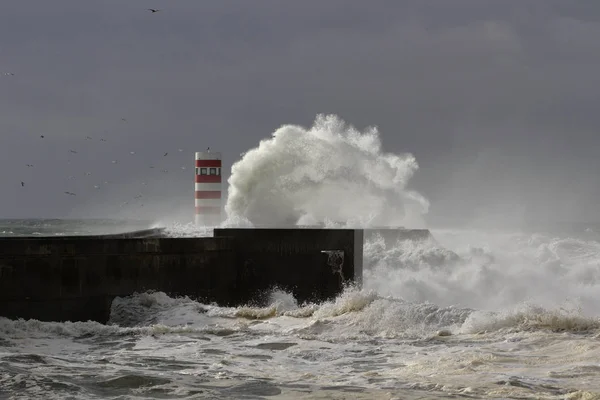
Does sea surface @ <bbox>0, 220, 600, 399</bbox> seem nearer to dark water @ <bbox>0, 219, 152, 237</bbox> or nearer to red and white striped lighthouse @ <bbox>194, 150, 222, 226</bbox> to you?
red and white striped lighthouse @ <bbox>194, 150, 222, 226</bbox>

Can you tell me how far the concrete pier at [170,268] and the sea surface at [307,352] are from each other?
21cm

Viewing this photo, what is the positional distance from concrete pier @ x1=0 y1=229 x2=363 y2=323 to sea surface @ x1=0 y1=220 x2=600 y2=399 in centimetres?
21

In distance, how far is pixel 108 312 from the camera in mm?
10289

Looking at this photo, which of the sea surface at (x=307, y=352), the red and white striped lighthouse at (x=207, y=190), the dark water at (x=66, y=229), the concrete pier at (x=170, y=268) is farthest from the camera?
the dark water at (x=66, y=229)

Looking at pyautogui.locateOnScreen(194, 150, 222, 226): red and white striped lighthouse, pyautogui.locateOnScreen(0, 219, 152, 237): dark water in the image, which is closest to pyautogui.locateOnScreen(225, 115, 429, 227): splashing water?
pyautogui.locateOnScreen(194, 150, 222, 226): red and white striped lighthouse

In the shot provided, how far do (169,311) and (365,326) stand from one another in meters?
2.18

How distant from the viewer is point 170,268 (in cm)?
1084

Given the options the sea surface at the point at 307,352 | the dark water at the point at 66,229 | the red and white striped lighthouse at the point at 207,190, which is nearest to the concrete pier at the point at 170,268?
the sea surface at the point at 307,352

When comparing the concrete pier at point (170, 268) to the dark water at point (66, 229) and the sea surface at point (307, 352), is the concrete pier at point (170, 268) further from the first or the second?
the dark water at point (66, 229)

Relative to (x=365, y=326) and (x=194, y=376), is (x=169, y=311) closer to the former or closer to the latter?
(x=365, y=326)

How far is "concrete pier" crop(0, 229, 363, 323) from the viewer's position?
9.81m

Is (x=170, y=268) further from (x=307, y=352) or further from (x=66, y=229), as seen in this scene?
(x=66, y=229)

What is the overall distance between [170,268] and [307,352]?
9.57 ft

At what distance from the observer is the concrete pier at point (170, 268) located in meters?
9.81
